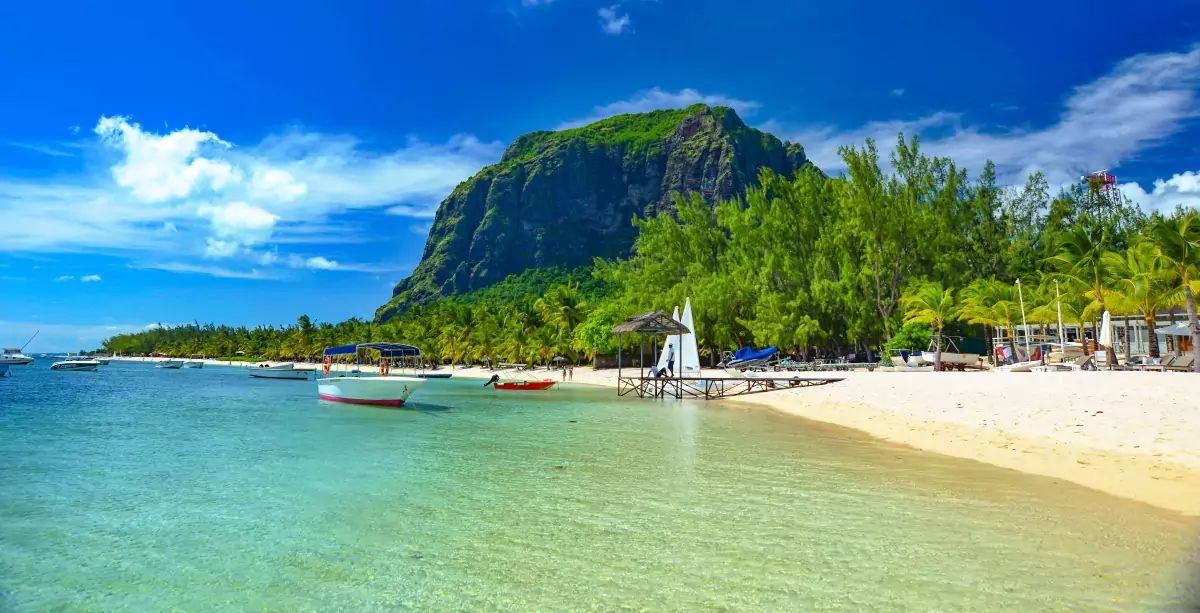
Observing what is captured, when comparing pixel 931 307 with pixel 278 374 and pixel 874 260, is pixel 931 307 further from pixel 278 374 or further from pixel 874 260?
pixel 278 374

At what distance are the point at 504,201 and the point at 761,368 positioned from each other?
14623cm

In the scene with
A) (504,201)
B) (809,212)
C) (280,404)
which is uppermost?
(504,201)

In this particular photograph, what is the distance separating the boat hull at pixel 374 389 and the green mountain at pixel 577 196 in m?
135

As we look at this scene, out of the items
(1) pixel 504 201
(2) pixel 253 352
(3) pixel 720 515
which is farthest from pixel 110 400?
(1) pixel 504 201

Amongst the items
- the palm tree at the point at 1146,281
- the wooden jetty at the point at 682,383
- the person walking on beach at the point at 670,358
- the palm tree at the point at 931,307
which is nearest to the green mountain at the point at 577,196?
the palm tree at the point at 931,307

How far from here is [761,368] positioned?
144 feet

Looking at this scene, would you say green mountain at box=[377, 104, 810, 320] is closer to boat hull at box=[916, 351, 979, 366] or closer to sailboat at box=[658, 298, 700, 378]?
sailboat at box=[658, 298, 700, 378]

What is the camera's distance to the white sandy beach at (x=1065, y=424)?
10.0 m

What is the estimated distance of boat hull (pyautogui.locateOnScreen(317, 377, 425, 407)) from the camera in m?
27.5

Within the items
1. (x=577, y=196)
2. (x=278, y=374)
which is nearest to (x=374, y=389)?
(x=278, y=374)

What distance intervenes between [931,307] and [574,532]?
→ 106 feet

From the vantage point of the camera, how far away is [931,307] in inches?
1379

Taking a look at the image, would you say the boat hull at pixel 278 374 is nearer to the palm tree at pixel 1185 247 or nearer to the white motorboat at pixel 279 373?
the white motorboat at pixel 279 373

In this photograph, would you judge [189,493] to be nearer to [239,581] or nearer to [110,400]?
[239,581]
